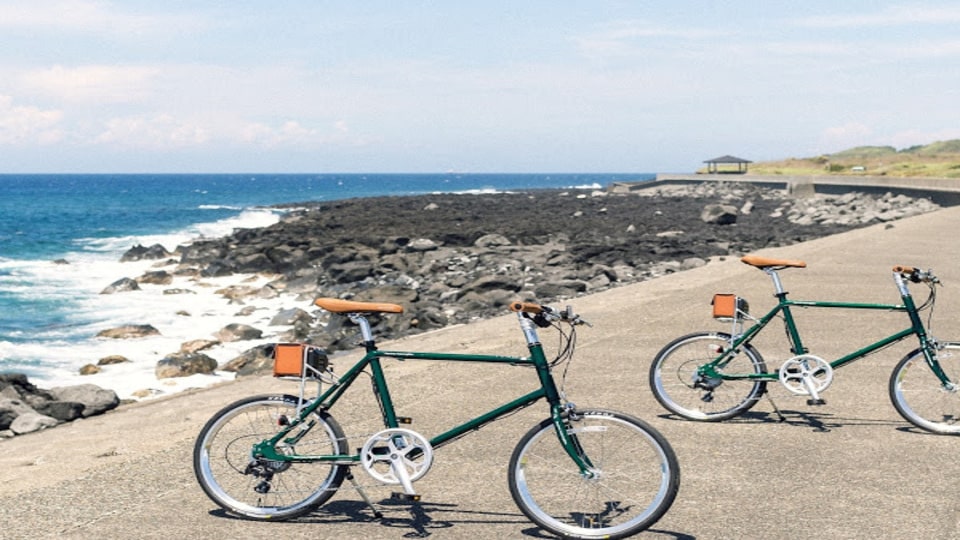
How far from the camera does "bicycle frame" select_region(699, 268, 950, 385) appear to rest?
6988mm

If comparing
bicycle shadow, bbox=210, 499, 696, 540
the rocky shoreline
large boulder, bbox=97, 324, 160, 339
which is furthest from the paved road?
large boulder, bbox=97, 324, 160, 339

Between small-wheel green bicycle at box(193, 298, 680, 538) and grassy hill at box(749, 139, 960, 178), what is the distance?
5784 cm

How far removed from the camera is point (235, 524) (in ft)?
17.0

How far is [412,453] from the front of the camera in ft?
16.5

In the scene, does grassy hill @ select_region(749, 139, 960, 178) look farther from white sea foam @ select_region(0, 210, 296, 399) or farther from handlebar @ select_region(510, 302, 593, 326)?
handlebar @ select_region(510, 302, 593, 326)

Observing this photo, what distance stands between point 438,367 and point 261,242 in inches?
1234

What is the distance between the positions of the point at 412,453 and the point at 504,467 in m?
1.27

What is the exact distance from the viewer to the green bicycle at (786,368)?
7.00m

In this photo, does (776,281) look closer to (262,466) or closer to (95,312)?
(262,466)

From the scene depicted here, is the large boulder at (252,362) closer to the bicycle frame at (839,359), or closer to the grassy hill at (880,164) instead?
the bicycle frame at (839,359)

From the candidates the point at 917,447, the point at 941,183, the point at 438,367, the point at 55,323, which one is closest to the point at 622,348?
the point at 438,367

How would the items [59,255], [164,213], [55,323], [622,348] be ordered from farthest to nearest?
[164,213], [59,255], [55,323], [622,348]

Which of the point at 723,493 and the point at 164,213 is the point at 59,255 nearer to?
the point at 164,213

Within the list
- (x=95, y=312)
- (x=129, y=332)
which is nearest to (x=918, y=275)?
(x=129, y=332)
